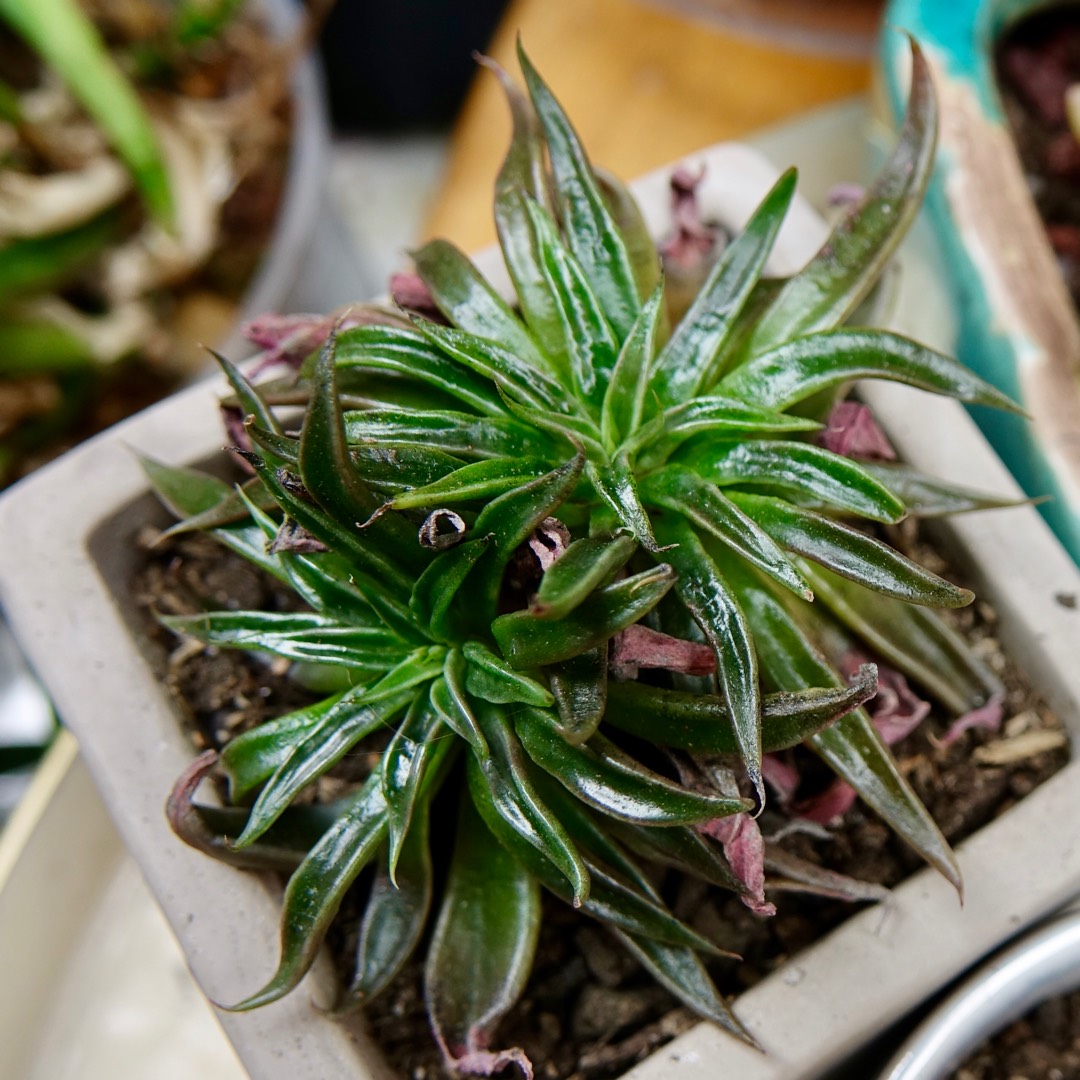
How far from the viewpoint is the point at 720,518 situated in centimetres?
63

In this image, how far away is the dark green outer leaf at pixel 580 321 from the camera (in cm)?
71

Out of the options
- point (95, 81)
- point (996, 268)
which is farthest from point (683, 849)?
point (95, 81)

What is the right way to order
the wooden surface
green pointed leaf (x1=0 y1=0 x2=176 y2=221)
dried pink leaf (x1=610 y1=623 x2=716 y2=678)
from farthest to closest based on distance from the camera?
1. the wooden surface
2. green pointed leaf (x1=0 y1=0 x2=176 y2=221)
3. dried pink leaf (x1=610 y1=623 x2=716 y2=678)

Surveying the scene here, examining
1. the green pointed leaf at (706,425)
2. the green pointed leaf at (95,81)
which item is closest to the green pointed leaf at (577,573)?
the green pointed leaf at (706,425)

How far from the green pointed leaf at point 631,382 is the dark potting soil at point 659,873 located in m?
0.28

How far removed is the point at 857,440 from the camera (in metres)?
0.77

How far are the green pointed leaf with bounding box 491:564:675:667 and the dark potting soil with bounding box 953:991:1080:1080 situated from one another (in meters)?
0.50

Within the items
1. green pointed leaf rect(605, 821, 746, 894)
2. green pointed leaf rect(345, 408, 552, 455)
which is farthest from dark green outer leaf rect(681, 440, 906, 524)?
green pointed leaf rect(605, 821, 746, 894)

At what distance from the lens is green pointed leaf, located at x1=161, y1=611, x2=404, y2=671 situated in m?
0.68

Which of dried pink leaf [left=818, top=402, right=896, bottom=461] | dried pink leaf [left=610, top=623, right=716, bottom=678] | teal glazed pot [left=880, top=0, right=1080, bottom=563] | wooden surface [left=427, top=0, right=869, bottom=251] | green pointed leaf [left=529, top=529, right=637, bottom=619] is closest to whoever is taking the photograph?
green pointed leaf [left=529, top=529, right=637, bottom=619]

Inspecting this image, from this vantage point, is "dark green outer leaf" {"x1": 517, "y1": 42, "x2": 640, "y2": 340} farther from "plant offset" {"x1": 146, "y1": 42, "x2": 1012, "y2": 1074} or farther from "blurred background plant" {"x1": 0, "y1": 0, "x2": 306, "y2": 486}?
"blurred background plant" {"x1": 0, "y1": 0, "x2": 306, "y2": 486}

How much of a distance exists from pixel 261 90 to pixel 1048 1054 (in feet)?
4.38

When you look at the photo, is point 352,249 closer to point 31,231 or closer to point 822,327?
point 31,231

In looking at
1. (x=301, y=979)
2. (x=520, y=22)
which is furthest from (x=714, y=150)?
(x=520, y=22)
